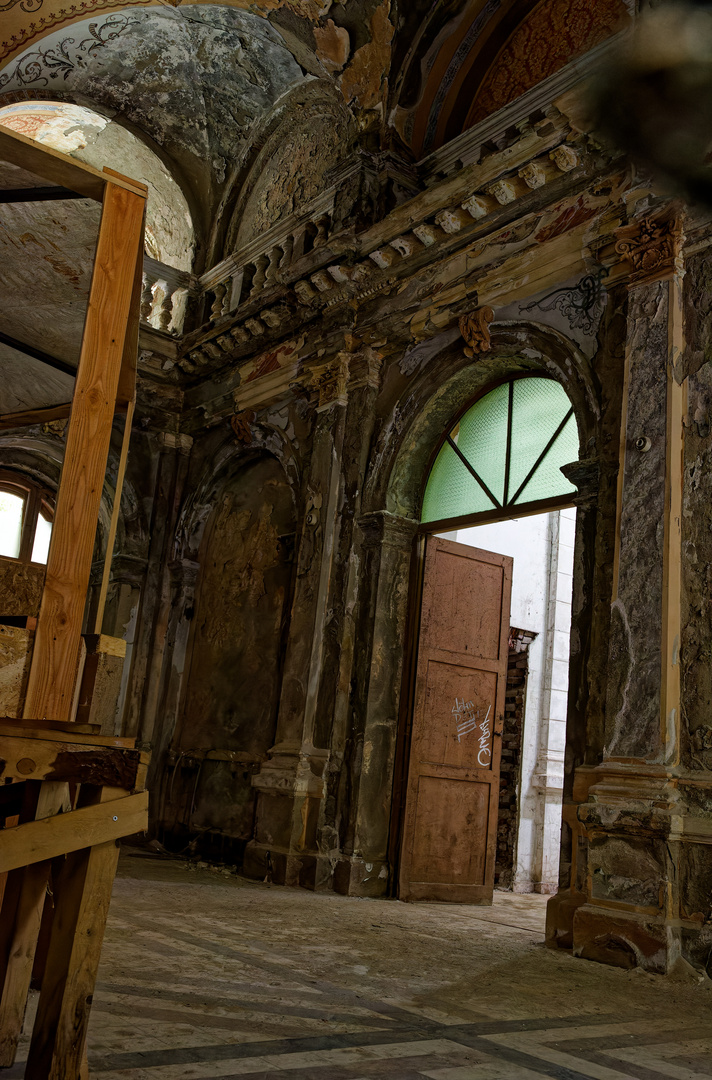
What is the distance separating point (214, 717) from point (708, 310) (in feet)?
19.0

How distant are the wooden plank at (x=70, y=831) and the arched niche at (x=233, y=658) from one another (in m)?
5.91

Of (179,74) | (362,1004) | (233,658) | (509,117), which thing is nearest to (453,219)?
(509,117)

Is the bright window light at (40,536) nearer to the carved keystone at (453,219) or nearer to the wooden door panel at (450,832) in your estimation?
the wooden door panel at (450,832)

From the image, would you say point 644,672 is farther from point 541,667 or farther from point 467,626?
point 541,667

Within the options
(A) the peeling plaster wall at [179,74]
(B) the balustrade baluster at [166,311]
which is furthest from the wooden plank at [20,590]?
(B) the balustrade baluster at [166,311]

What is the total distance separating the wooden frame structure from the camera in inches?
76.9

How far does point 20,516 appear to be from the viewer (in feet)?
39.3

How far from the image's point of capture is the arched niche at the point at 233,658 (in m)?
8.22

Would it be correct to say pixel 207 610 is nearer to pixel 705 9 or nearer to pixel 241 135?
pixel 241 135

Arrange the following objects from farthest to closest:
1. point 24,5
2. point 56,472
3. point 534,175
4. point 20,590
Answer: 1. point 56,472
2. point 24,5
3. point 534,175
4. point 20,590

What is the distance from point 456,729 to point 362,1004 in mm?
3907

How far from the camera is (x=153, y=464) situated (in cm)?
1003

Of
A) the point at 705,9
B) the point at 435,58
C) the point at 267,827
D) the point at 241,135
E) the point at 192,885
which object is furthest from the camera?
the point at 241,135

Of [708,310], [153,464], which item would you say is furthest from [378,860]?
[153,464]
